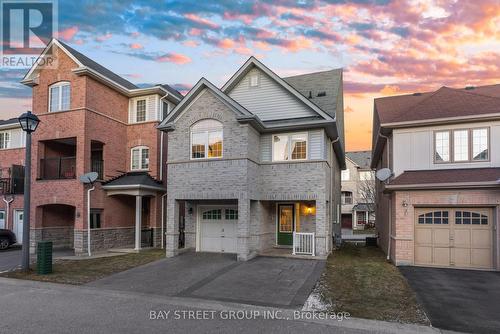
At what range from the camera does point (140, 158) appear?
19844mm

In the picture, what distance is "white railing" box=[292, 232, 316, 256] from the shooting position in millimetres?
14031

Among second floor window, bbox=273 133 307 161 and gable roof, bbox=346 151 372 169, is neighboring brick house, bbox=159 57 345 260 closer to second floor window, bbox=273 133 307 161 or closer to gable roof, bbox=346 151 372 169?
second floor window, bbox=273 133 307 161

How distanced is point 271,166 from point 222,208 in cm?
322

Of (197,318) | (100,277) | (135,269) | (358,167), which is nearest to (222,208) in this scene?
(135,269)

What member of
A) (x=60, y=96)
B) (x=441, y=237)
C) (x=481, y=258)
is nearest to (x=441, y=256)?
(x=441, y=237)

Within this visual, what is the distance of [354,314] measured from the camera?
7191 millimetres

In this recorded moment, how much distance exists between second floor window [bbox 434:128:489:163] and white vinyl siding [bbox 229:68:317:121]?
5.38 meters

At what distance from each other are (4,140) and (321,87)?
22672mm

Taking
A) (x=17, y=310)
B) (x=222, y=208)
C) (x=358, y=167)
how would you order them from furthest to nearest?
(x=358, y=167) → (x=222, y=208) → (x=17, y=310)

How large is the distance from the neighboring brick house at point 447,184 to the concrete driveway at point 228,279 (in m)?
4.16

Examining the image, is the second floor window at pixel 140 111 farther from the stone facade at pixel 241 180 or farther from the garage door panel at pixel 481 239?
the garage door panel at pixel 481 239

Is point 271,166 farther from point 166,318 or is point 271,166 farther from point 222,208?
point 166,318

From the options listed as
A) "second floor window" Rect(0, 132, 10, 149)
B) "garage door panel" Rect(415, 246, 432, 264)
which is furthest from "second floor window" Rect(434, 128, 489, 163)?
"second floor window" Rect(0, 132, 10, 149)

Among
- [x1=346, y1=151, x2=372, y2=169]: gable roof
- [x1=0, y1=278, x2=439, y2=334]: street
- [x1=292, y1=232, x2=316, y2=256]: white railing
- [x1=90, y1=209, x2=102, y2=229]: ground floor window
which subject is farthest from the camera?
[x1=346, y1=151, x2=372, y2=169]: gable roof
